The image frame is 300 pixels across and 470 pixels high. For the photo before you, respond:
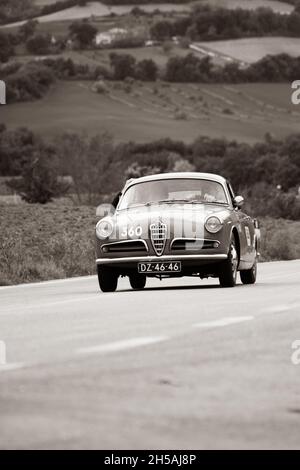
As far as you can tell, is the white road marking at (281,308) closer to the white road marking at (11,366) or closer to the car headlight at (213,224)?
the car headlight at (213,224)

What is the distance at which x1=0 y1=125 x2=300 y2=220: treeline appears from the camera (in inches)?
4528

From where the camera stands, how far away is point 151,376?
973cm

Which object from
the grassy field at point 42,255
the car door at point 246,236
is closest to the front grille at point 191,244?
the car door at point 246,236

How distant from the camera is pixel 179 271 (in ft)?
71.6

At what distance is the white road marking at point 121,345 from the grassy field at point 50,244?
1388cm

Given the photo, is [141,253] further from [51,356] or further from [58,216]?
[58,216]

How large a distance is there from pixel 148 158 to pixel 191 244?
155 meters

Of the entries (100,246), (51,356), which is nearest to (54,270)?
(100,246)

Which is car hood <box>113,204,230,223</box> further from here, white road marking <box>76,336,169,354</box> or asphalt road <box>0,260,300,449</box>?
white road marking <box>76,336,169,354</box>

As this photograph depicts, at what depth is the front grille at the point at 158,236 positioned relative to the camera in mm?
21719

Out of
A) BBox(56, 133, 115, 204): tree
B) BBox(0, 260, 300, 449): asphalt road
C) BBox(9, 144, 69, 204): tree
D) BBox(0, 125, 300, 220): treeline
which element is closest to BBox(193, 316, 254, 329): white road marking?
BBox(0, 260, 300, 449): asphalt road

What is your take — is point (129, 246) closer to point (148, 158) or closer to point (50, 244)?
point (50, 244)

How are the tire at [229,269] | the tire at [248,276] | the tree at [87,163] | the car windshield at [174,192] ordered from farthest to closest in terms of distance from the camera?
the tree at [87,163], the tire at [248,276], the car windshield at [174,192], the tire at [229,269]
